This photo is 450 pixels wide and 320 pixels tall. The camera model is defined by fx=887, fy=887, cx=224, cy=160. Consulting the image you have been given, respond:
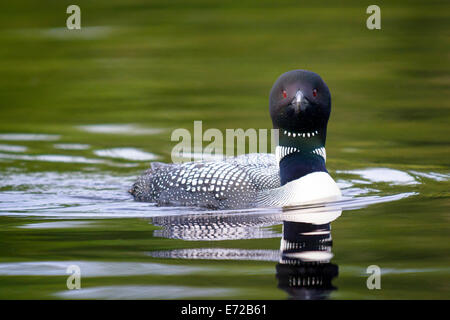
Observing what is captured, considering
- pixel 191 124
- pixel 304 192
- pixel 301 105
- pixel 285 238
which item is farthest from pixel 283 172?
pixel 191 124

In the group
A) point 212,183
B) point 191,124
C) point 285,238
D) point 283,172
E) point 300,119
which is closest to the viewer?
point 285,238

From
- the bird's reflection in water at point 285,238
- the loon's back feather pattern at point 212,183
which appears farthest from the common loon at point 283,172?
the bird's reflection in water at point 285,238

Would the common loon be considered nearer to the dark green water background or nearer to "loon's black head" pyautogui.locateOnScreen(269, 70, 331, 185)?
"loon's black head" pyautogui.locateOnScreen(269, 70, 331, 185)

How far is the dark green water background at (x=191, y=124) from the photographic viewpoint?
16.8 ft

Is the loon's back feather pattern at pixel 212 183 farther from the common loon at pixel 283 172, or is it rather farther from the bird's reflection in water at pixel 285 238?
the bird's reflection in water at pixel 285 238

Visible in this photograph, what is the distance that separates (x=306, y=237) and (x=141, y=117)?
4906 mm

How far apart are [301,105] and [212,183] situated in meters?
1.05

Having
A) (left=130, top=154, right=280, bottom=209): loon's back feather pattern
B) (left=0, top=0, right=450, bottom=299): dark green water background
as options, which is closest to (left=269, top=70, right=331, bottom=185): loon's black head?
(left=130, top=154, right=280, bottom=209): loon's back feather pattern

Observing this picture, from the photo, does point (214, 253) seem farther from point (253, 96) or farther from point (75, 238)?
point (253, 96)

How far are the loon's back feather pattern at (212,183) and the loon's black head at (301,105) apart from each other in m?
0.45

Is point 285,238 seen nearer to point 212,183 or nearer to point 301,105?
point 301,105

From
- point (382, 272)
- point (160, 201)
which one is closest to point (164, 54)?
point (160, 201)

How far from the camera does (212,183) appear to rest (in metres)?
7.01
